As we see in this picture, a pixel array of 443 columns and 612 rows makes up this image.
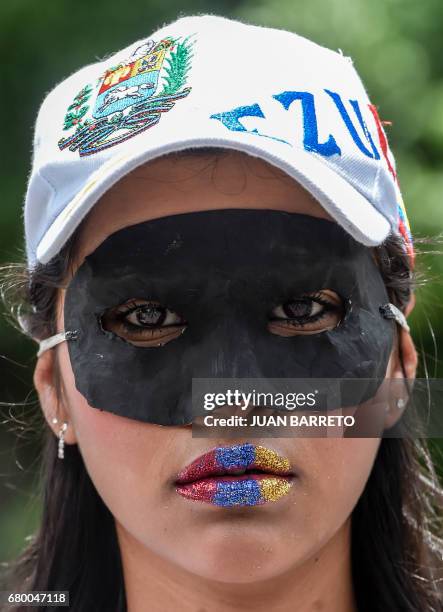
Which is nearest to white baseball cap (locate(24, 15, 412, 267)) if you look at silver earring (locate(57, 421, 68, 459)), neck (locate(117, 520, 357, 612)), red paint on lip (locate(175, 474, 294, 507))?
silver earring (locate(57, 421, 68, 459))

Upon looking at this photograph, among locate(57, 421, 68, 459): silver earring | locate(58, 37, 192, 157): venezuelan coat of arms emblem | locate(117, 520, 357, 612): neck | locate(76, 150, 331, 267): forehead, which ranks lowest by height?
locate(117, 520, 357, 612): neck

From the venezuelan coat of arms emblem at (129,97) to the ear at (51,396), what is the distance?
0.46 m

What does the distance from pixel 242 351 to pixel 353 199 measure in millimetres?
343

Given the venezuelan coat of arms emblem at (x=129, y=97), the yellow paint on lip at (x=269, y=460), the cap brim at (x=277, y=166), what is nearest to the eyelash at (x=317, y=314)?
the cap brim at (x=277, y=166)

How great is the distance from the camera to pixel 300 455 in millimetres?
1833

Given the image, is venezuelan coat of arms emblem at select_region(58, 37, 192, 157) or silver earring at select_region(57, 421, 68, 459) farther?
silver earring at select_region(57, 421, 68, 459)

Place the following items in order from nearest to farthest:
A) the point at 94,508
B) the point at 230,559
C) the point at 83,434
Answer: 1. the point at 230,559
2. the point at 83,434
3. the point at 94,508

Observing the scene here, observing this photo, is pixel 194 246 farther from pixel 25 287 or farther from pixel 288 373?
pixel 25 287

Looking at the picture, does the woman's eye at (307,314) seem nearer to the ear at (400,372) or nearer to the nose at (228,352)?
the nose at (228,352)

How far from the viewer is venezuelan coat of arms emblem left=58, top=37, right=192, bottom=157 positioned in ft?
6.21

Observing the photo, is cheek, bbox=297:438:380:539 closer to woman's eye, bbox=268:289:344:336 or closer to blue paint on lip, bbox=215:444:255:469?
blue paint on lip, bbox=215:444:255:469

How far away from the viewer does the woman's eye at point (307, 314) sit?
1895 mm

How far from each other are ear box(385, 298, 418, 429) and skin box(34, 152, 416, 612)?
0.13 metres

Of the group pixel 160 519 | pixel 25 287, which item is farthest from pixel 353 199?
pixel 25 287
